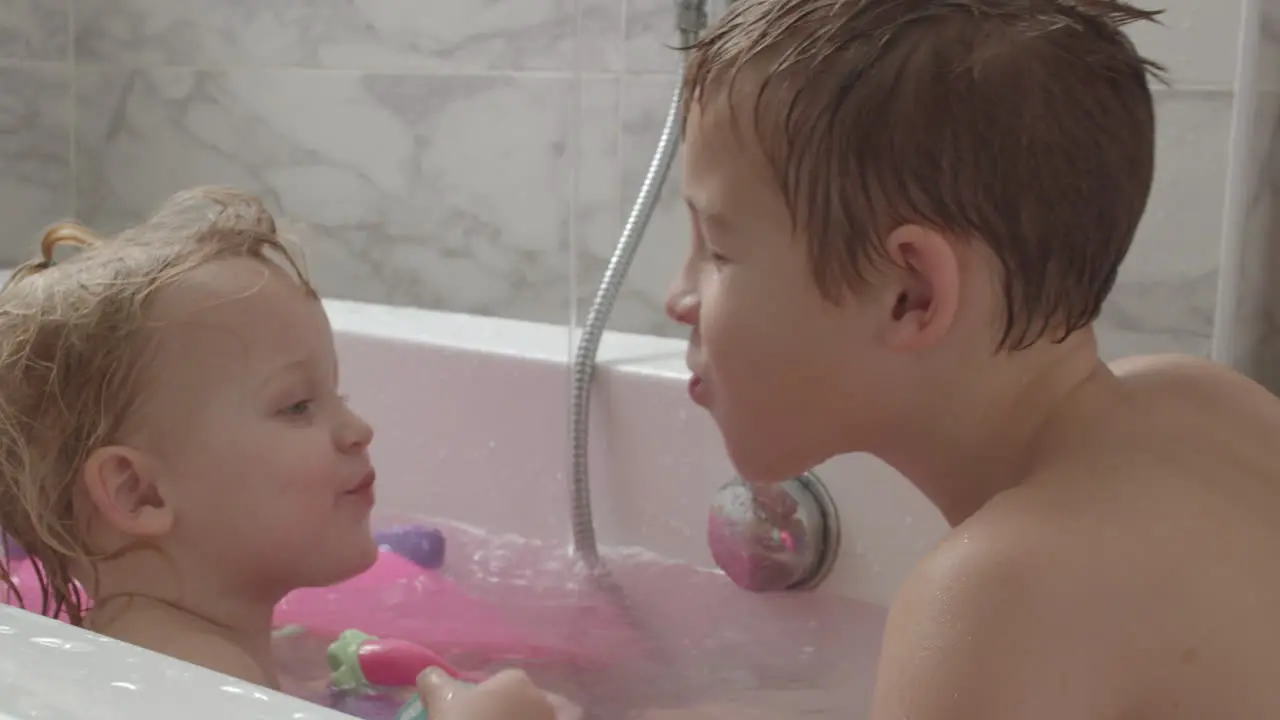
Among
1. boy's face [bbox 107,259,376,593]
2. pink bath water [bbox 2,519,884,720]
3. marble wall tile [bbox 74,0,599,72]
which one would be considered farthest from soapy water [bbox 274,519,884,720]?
marble wall tile [bbox 74,0,599,72]

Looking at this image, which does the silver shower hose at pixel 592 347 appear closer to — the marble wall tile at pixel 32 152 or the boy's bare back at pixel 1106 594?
the boy's bare back at pixel 1106 594

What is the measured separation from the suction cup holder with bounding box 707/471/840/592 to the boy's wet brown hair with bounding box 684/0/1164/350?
504 mm

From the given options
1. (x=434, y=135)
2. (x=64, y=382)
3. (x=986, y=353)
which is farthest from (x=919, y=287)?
(x=434, y=135)

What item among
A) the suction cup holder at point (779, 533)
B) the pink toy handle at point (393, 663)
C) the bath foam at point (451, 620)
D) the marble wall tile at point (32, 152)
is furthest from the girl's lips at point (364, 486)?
the marble wall tile at point (32, 152)

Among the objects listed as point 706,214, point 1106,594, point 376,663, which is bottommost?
point 376,663

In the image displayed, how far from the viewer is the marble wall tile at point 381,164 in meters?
1.65

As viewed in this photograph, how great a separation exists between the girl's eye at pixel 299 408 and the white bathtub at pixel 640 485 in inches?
14.0

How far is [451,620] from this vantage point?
4.01 feet

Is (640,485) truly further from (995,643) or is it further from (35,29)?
(35,29)

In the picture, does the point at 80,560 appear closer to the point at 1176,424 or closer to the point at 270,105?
the point at 1176,424

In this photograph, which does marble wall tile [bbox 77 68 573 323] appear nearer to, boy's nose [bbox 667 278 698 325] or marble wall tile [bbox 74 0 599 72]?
marble wall tile [bbox 74 0 599 72]

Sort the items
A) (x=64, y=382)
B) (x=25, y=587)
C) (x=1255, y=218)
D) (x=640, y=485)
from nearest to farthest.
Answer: (x=64, y=382) → (x=1255, y=218) → (x=25, y=587) → (x=640, y=485)

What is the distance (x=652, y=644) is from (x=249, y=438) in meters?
0.43

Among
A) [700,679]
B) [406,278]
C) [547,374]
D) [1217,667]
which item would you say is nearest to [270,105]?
[406,278]
